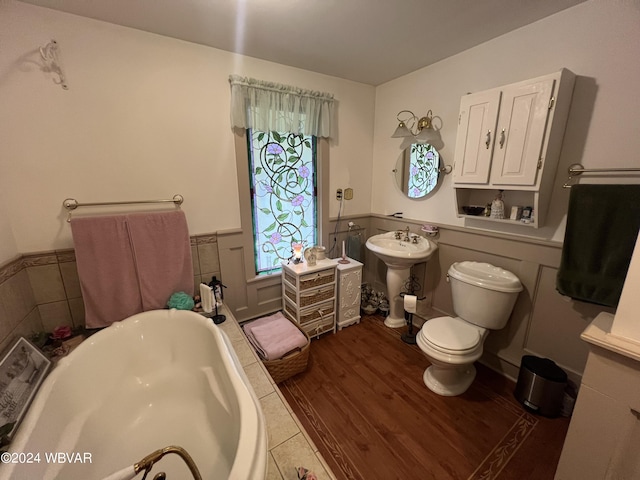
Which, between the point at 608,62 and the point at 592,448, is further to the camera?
the point at 608,62

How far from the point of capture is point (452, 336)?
66.1 inches

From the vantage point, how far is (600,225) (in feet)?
4.28

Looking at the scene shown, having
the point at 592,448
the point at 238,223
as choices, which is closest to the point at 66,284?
the point at 238,223

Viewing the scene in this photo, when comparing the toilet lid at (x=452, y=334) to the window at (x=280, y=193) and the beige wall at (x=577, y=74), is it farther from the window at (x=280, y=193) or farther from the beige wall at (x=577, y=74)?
the window at (x=280, y=193)

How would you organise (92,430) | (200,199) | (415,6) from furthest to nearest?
(200,199)
(415,6)
(92,430)

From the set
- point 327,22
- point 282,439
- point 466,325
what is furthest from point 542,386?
point 327,22

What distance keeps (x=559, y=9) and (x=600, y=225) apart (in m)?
1.23

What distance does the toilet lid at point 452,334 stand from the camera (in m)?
1.61

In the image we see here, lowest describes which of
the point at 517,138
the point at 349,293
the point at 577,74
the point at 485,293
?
the point at 349,293

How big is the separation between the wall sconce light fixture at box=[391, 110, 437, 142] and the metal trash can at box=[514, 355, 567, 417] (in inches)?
72.2

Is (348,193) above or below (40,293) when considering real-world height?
above

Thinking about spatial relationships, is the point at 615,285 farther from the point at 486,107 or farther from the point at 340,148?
the point at 340,148

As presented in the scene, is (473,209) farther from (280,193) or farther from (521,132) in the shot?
(280,193)

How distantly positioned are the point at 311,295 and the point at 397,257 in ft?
2.66
